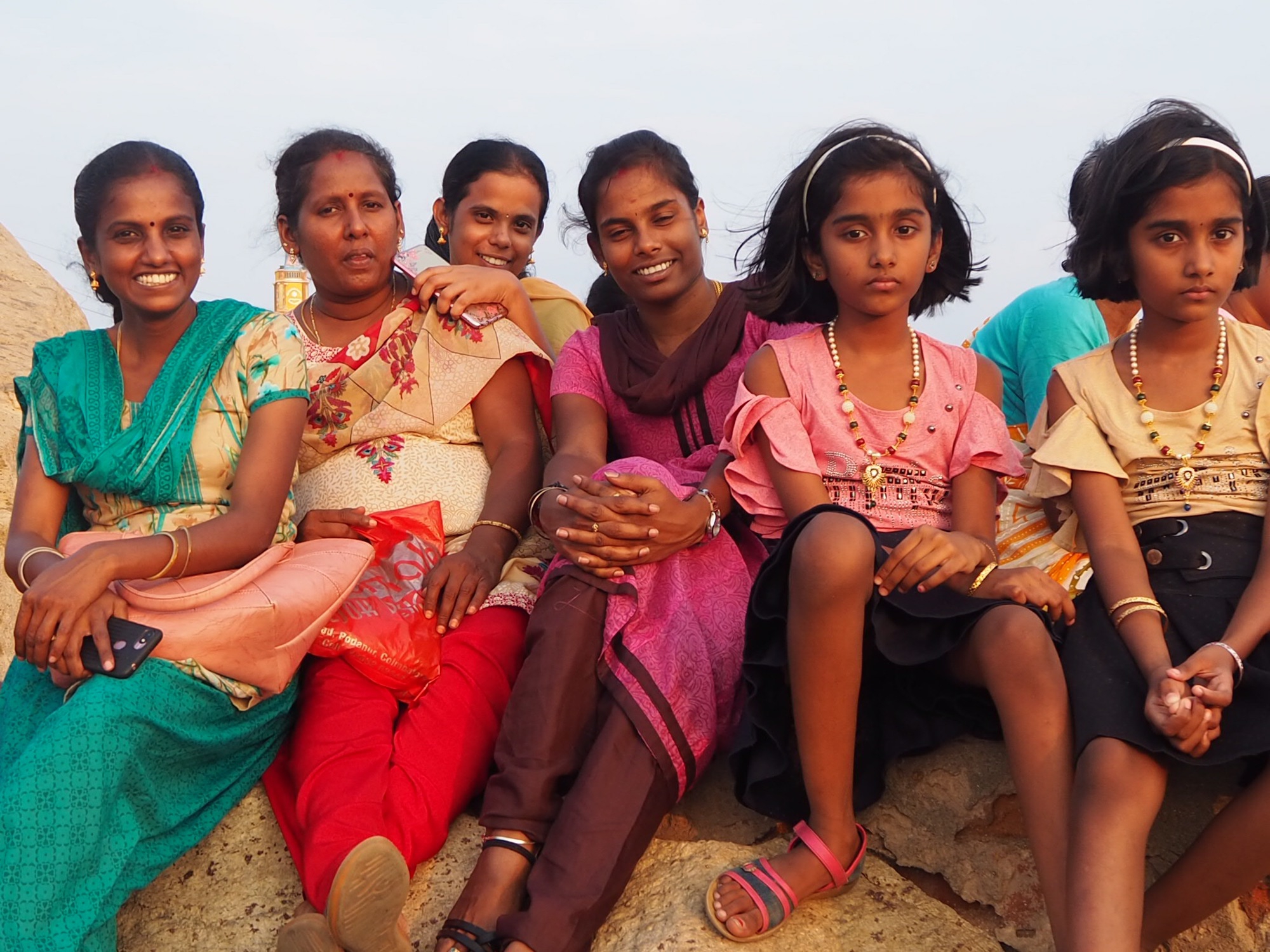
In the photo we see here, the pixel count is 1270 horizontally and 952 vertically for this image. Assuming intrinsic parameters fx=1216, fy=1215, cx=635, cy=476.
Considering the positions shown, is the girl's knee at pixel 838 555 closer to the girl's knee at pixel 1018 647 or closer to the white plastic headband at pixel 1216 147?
the girl's knee at pixel 1018 647

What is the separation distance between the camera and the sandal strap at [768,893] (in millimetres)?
2746

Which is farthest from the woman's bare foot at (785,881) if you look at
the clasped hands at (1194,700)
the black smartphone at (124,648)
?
the black smartphone at (124,648)

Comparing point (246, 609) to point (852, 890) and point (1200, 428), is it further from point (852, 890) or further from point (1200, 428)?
point (1200, 428)

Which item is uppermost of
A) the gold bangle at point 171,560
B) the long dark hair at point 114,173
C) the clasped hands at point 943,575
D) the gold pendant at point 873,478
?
the long dark hair at point 114,173

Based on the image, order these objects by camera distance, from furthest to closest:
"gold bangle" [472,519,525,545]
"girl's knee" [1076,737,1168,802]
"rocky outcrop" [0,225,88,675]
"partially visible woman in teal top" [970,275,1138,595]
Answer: "rocky outcrop" [0,225,88,675] → "partially visible woman in teal top" [970,275,1138,595] → "gold bangle" [472,519,525,545] → "girl's knee" [1076,737,1168,802]

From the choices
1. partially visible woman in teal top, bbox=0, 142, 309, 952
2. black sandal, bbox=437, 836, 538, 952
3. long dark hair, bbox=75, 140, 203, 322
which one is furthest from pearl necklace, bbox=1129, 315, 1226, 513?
long dark hair, bbox=75, 140, 203, 322

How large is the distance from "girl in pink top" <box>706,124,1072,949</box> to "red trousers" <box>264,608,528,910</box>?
29.0 inches

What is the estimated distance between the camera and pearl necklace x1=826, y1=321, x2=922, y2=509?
10.9ft

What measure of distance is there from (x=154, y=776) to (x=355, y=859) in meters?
0.74

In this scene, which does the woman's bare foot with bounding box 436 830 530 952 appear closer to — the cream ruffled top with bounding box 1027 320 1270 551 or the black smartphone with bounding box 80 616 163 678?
the black smartphone with bounding box 80 616 163 678

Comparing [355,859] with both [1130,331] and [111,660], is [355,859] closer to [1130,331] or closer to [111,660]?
[111,660]

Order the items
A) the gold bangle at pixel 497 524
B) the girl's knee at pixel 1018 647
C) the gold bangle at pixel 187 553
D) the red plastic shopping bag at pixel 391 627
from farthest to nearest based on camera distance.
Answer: the gold bangle at pixel 497 524 → the red plastic shopping bag at pixel 391 627 → the gold bangle at pixel 187 553 → the girl's knee at pixel 1018 647

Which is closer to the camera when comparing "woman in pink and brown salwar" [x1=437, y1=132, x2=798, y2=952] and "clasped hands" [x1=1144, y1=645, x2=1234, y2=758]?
"clasped hands" [x1=1144, y1=645, x2=1234, y2=758]

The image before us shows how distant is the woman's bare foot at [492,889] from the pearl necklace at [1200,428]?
1856 millimetres
